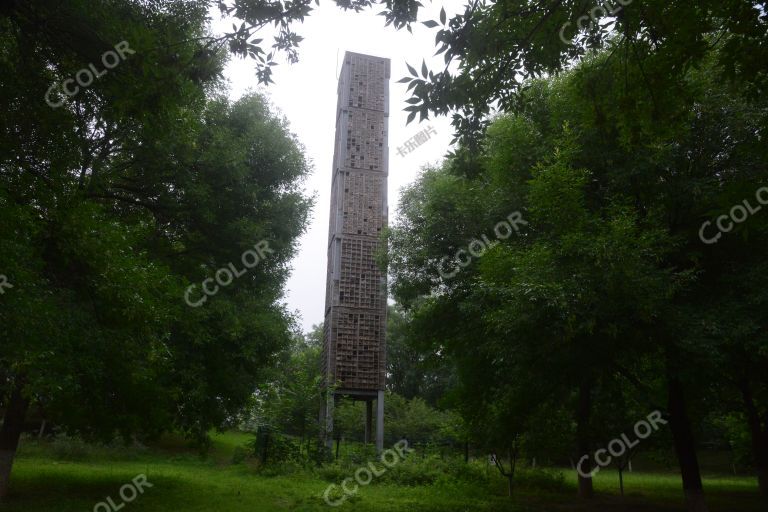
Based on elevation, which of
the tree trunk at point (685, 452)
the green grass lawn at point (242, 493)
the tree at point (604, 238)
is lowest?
the green grass lawn at point (242, 493)

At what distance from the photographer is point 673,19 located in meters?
4.62

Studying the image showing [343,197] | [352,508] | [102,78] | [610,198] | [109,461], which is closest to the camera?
[102,78]

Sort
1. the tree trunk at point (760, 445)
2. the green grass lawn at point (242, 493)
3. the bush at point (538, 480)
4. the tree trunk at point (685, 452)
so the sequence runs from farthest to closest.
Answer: the bush at point (538, 480) < the tree trunk at point (760, 445) < the green grass lawn at point (242, 493) < the tree trunk at point (685, 452)

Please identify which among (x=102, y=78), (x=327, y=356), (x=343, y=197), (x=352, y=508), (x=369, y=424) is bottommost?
(x=352, y=508)

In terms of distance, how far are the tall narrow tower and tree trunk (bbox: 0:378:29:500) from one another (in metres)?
9.34

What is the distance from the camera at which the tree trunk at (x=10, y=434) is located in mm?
10750

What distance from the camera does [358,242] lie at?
20.7 metres

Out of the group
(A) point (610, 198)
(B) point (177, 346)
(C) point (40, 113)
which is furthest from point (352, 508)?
(C) point (40, 113)

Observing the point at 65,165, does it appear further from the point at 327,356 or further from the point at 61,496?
the point at 327,356

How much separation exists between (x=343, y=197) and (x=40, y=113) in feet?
46.0

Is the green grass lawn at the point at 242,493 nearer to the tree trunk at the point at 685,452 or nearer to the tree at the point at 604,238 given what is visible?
the tree at the point at 604,238

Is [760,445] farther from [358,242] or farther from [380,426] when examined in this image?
[358,242]

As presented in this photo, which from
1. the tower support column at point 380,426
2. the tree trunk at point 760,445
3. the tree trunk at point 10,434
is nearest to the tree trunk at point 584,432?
the tree trunk at point 760,445

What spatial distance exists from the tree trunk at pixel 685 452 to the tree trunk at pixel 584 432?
1860mm
